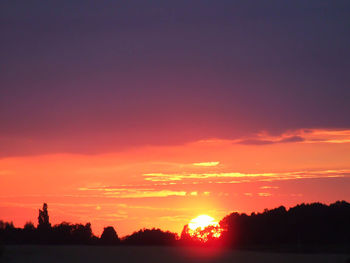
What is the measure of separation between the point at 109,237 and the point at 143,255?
45.7 ft

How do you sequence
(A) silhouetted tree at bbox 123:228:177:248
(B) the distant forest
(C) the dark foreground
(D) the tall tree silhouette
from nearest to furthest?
(C) the dark foreground → (B) the distant forest → (A) silhouetted tree at bbox 123:228:177:248 → (D) the tall tree silhouette

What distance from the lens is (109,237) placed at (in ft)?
200

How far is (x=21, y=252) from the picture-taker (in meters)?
47.1

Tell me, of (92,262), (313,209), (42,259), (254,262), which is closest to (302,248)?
(254,262)

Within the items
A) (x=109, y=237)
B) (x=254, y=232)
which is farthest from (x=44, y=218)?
(x=254, y=232)

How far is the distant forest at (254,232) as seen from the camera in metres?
54.3

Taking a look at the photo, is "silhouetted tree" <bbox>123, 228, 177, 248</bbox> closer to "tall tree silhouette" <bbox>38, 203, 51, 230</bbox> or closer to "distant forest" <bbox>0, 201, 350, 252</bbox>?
"distant forest" <bbox>0, 201, 350, 252</bbox>

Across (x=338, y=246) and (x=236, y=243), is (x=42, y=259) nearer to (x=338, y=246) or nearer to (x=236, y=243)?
(x=236, y=243)

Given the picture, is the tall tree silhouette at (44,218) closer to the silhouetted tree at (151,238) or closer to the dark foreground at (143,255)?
the silhouetted tree at (151,238)

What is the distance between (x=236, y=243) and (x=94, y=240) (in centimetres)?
1232

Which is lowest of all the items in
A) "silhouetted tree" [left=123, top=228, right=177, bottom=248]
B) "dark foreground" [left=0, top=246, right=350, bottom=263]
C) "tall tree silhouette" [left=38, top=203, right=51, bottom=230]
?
"dark foreground" [left=0, top=246, right=350, bottom=263]

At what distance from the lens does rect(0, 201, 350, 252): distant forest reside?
54.3 m

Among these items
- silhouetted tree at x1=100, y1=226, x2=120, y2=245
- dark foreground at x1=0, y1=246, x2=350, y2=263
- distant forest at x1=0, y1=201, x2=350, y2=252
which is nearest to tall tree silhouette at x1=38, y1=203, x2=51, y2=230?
distant forest at x1=0, y1=201, x2=350, y2=252

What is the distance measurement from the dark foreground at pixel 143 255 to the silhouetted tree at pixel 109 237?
8.25 meters
